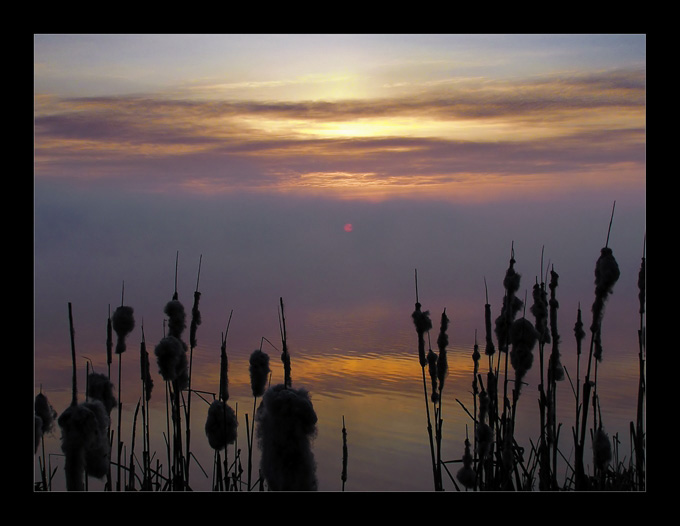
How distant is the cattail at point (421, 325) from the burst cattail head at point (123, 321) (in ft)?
4.84

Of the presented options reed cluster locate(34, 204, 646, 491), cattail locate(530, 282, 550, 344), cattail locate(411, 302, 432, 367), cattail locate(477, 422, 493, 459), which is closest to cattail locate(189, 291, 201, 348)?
reed cluster locate(34, 204, 646, 491)

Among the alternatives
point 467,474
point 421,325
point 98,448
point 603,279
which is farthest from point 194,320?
point 603,279

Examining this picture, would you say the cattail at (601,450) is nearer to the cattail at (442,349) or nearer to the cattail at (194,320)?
the cattail at (442,349)

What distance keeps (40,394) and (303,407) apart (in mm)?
2273

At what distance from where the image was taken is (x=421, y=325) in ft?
11.3

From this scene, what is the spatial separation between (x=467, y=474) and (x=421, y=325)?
2.44 ft

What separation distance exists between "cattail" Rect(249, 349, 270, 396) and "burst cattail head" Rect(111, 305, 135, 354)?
72 centimetres

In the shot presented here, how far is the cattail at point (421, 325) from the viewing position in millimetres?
3338

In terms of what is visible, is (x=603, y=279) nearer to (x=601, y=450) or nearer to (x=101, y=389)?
(x=601, y=450)

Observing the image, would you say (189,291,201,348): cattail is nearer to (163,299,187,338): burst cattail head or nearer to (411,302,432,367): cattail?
(163,299,187,338): burst cattail head

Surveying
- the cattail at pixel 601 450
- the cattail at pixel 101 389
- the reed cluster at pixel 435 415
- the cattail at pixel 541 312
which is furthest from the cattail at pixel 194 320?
the cattail at pixel 601 450

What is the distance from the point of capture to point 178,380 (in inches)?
133
